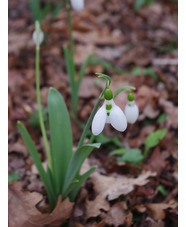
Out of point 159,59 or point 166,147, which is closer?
point 166,147

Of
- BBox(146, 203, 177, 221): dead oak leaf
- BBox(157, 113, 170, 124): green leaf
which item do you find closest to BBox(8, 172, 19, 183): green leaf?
BBox(146, 203, 177, 221): dead oak leaf

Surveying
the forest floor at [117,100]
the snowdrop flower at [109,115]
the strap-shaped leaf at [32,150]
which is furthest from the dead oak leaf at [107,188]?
the snowdrop flower at [109,115]

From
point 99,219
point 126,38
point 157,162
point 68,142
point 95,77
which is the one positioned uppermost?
point 126,38

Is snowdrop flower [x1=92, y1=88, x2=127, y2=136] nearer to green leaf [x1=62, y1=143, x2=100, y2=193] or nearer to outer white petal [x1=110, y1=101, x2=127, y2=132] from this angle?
outer white petal [x1=110, y1=101, x2=127, y2=132]

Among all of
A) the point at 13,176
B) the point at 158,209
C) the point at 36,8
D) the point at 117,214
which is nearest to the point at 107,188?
the point at 117,214
